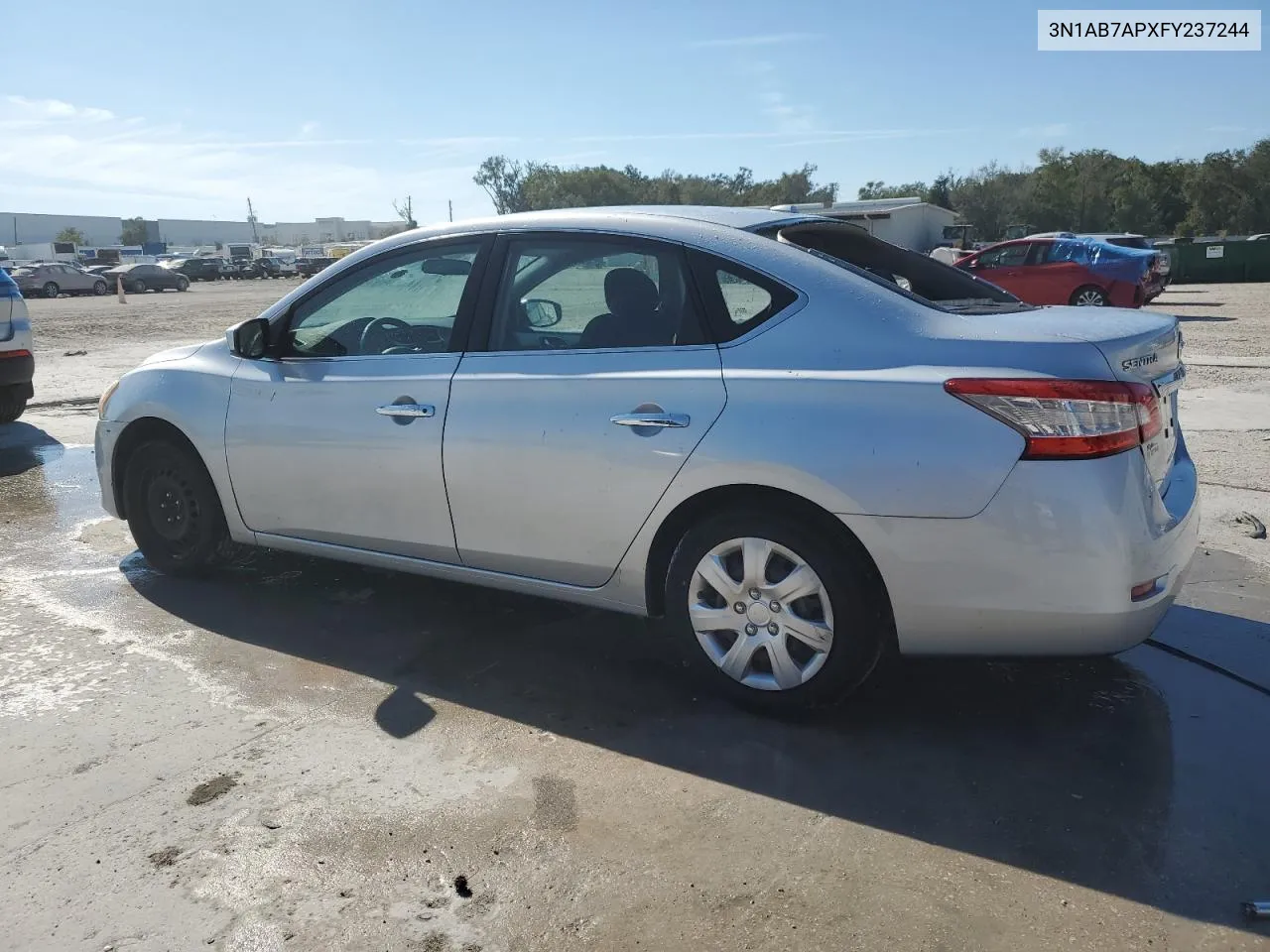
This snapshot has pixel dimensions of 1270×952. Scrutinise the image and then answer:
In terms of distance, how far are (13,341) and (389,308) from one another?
6311 mm

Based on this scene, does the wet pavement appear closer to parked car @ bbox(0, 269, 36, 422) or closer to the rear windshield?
the rear windshield

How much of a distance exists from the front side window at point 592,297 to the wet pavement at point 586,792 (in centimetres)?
125

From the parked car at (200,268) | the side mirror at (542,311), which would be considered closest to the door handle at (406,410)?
the side mirror at (542,311)

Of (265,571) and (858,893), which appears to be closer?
(858,893)

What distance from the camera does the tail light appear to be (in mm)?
3021

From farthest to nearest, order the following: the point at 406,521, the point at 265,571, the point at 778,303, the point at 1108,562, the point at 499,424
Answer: the point at 265,571
the point at 406,521
the point at 499,424
the point at 778,303
the point at 1108,562

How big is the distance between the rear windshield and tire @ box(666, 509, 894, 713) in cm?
95

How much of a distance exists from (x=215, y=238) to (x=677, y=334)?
15622 cm

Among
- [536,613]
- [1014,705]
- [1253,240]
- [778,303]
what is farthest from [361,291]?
[1253,240]

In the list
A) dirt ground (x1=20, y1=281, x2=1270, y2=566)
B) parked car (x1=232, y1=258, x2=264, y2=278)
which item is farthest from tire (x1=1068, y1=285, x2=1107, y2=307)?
parked car (x1=232, y1=258, x2=264, y2=278)

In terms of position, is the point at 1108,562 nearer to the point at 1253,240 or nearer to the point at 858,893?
the point at 858,893

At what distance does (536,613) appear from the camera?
4691 mm

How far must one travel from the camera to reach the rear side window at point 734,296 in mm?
3516

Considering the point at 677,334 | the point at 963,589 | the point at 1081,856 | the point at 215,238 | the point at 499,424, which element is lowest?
the point at 1081,856
